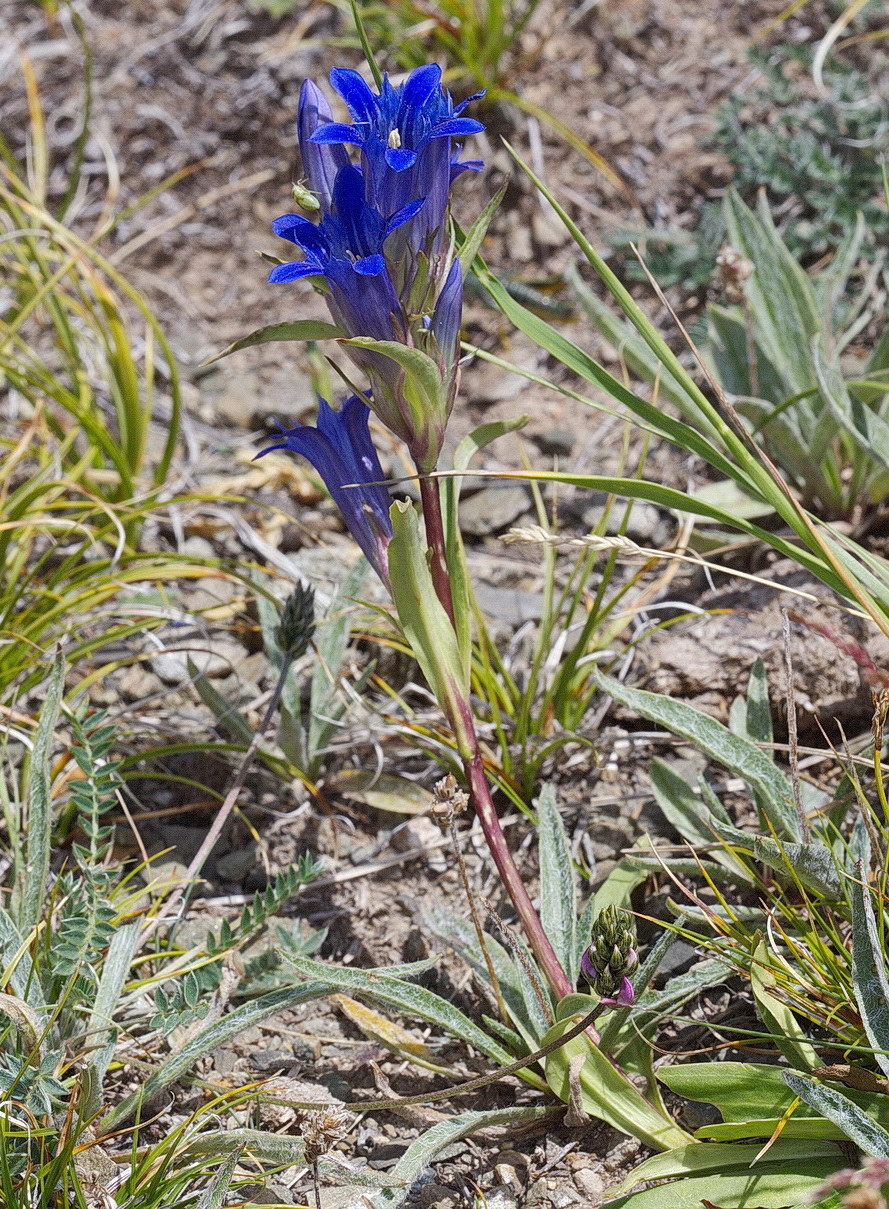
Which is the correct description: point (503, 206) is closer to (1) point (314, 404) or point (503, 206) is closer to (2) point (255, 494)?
(1) point (314, 404)

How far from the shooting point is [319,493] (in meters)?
3.32

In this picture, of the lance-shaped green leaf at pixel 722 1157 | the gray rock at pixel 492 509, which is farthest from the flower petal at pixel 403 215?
the gray rock at pixel 492 509

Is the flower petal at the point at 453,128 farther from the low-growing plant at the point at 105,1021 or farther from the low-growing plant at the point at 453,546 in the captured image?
the low-growing plant at the point at 105,1021

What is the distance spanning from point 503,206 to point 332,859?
8.34 ft

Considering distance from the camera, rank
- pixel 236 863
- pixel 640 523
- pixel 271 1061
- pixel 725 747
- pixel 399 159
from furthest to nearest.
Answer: pixel 640 523, pixel 236 863, pixel 271 1061, pixel 725 747, pixel 399 159

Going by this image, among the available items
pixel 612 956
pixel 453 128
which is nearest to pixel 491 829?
pixel 612 956

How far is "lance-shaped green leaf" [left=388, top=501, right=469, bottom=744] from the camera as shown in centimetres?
159

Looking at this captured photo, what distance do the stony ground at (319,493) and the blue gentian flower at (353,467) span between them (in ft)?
2.49

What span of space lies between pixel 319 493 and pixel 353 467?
1527 millimetres

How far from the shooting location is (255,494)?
3.34 m

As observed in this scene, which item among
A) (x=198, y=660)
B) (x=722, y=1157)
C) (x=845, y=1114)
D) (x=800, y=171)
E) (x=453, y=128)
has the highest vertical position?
(x=800, y=171)

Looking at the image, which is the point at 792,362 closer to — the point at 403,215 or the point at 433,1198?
the point at 403,215

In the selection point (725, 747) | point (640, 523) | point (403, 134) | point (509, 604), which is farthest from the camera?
point (640, 523)

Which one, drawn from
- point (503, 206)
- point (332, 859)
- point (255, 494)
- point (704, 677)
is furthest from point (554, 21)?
point (332, 859)
